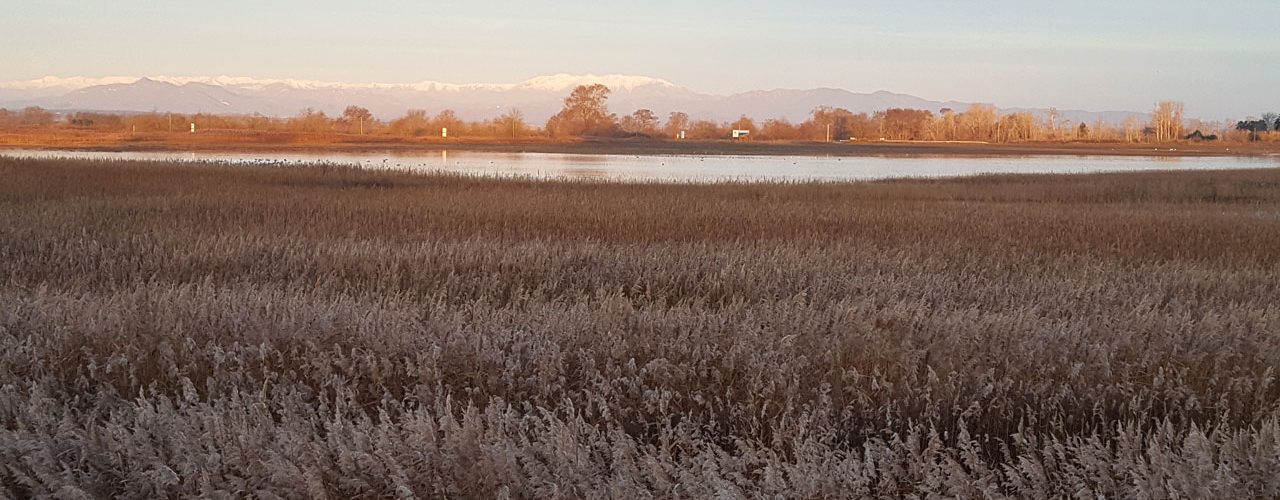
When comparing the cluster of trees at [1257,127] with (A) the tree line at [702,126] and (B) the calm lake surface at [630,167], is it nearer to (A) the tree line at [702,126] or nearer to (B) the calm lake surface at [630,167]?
(A) the tree line at [702,126]

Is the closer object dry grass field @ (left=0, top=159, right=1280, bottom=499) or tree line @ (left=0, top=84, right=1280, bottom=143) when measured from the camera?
dry grass field @ (left=0, top=159, right=1280, bottom=499)

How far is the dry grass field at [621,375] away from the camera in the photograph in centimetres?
392

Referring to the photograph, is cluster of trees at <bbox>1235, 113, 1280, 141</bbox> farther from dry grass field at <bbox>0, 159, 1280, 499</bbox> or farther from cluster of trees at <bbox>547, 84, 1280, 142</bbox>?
dry grass field at <bbox>0, 159, 1280, 499</bbox>

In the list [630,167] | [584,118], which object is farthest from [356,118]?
[630,167]

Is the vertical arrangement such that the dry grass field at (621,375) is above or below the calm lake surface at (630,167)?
below

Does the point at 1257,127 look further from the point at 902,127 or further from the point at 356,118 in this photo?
the point at 356,118

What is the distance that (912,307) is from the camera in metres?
7.22

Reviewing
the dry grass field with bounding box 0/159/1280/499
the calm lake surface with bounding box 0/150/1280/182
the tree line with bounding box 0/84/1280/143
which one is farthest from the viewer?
the tree line with bounding box 0/84/1280/143

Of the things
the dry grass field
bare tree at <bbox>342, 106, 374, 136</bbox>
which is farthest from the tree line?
the dry grass field

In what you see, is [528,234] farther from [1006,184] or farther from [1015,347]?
[1006,184]

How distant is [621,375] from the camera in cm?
529

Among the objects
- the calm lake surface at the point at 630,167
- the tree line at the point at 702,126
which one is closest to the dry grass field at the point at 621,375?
the calm lake surface at the point at 630,167

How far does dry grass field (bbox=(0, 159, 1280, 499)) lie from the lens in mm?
3924

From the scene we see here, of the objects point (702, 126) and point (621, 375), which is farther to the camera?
point (702, 126)
